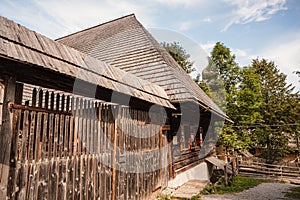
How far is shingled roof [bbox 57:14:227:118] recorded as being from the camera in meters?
6.25

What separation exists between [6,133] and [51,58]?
104cm

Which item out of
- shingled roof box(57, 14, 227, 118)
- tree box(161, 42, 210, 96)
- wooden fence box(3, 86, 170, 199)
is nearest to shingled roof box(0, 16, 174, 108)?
wooden fence box(3, 86, 170, 199)

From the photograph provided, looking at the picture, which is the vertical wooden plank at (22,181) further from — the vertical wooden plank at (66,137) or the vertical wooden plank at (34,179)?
the vertical wooden plank at (66,137)

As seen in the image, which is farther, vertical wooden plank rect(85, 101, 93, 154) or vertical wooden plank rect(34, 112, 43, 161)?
vertical wooden plank rect(85, 101, 93, 154)

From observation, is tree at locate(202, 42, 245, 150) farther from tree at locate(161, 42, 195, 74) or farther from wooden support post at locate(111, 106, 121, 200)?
wooden support post at locate(111, 106, 121, 200)

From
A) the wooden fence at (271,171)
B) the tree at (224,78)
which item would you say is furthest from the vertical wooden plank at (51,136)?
the tree at (224,78)

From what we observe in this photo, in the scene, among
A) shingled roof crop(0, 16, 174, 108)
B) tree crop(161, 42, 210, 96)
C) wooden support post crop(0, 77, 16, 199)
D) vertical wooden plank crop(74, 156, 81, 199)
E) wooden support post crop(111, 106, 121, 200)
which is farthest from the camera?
tree crop(161, 42, 210, 96)

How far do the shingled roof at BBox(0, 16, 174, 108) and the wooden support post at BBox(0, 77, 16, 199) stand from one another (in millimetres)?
224

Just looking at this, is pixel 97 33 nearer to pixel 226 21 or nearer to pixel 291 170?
pixel 226 21

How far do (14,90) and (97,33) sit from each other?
978 centimetres

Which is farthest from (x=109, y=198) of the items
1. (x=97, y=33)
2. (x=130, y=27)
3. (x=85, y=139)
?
(x=97, y=33)

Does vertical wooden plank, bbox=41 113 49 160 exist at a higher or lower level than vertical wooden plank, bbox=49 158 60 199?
higher

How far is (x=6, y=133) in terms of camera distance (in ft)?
7.16

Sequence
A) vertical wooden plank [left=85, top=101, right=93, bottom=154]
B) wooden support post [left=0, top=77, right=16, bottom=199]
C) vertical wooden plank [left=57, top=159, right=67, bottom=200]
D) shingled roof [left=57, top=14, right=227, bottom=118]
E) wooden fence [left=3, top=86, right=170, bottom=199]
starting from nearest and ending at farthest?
wooden support post [left=0, top=77, right=16, bottom=199]
wooden fence [left=3, top=86, right=170, bottom=199]
vertical wooden plank [left=57, top=159, right=67, bottom=200]
vertical wooden plank [left=85, top=101, right=93, bottom=154]
shingled roof [left=57, top=14, right=227, bottom=118]
